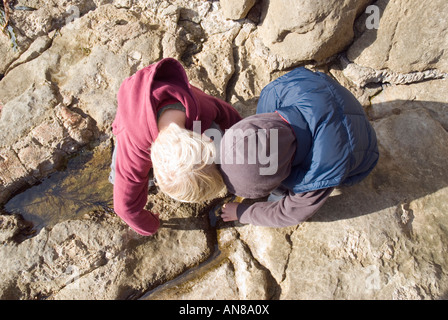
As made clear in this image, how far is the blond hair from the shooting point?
4.36ft

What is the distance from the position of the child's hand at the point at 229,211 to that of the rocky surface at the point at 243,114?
13 centimetres

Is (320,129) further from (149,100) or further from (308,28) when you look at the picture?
(308,28)

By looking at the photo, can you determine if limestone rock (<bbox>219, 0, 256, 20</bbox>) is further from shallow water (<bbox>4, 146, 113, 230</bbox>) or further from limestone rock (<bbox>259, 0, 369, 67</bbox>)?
shallow water (<bbox>4, 146, 113, 230</bbox>)

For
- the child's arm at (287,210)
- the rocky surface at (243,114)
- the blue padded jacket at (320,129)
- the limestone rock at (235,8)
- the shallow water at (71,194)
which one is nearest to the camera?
the blue padded jacket at (320,129)

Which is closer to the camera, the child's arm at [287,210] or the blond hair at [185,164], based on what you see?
the blond hair at [185,164]

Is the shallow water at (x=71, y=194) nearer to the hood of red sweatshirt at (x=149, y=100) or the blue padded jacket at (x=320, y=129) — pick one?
the hood of red sweatshirt at (x=149, y=100)

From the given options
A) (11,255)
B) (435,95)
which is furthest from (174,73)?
(435,95)

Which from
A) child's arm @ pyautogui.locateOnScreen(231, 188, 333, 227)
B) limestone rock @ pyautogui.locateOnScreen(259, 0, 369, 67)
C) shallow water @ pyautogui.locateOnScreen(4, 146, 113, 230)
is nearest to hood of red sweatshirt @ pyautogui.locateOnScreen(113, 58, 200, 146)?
child's arm @ pyautogui.locateOnScreen(231, 188, 333, 227)

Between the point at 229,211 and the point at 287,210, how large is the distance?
1.73 feet

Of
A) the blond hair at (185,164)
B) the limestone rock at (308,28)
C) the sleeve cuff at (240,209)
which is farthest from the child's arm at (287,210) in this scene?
the limestone rock at (308,28)

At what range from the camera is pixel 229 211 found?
217 centimetres

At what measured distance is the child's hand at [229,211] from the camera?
7.09 ft

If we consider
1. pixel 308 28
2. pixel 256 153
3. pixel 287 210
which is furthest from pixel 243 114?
pixel 256 153

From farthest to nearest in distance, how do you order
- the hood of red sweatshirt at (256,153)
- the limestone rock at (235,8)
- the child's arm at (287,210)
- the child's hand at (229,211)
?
the limestone rock at (235,8)
the child's hand at (229,211)
the child's arm at (287,210)
the hood of red sweatshirt at (256,153)
